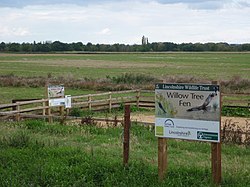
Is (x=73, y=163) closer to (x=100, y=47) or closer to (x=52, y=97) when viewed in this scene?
(x=52, y=97)

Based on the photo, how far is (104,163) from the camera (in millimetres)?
8016

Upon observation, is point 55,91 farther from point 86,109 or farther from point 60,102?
point 86,109

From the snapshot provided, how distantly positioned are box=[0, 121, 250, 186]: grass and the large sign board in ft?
2.33

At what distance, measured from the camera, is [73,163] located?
8.25m

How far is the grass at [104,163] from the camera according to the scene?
281 inches

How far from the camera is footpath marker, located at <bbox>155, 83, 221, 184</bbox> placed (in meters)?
6.85

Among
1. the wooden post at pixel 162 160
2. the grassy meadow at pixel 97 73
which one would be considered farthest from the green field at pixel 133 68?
the wooden post at pixel 162 160

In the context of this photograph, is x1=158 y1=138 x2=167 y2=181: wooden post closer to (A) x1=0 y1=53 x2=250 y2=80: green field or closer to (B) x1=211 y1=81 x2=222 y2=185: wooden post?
(B) x1=211 y1=81 x2=222 y2=185: wooden post

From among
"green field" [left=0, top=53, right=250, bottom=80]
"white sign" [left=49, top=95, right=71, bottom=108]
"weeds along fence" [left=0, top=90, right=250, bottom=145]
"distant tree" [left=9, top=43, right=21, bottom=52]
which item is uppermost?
"distant tree" [left=9, top=43, right=21, bottom=52]

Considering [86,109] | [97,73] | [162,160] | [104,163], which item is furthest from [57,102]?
[97,73]

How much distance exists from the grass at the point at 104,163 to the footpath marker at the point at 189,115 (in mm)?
417

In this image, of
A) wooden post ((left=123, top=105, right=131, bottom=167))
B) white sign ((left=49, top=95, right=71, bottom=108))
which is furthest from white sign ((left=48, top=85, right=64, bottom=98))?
wooden post ((left=123, top=105, right=131, bottom=167))

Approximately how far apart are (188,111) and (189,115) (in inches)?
2.4

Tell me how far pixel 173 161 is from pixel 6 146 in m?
3.44
